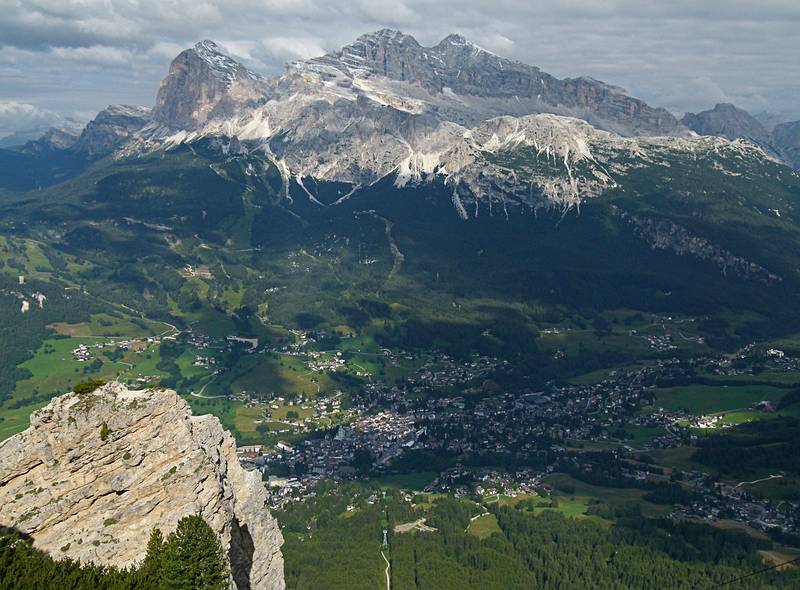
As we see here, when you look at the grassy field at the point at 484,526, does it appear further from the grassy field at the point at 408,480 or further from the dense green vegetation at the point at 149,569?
the dense green vegetation at the point at 149,569

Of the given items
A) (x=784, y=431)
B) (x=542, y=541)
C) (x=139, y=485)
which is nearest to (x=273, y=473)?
(x=542, y=541)

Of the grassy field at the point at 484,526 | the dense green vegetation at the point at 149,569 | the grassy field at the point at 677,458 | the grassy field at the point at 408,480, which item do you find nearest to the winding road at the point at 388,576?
the grassy field at the point at 484,526

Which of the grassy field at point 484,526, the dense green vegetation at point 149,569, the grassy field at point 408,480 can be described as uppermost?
the dense green vegetation at point 149,569

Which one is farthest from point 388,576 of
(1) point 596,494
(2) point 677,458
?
(2) point 677,458

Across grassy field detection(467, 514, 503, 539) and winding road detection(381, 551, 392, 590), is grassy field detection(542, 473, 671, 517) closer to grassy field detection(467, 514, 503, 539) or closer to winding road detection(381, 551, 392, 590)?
grassy field detection(467, 514, 503, 539)

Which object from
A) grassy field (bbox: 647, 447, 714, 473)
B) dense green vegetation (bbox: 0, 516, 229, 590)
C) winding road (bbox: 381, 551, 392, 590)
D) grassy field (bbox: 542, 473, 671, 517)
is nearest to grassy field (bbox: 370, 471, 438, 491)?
grassy field (bbox: 542, 473, 671, 517)

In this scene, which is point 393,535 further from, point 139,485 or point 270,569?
point 139,485

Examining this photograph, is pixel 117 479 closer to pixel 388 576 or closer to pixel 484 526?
pixel 388 576
